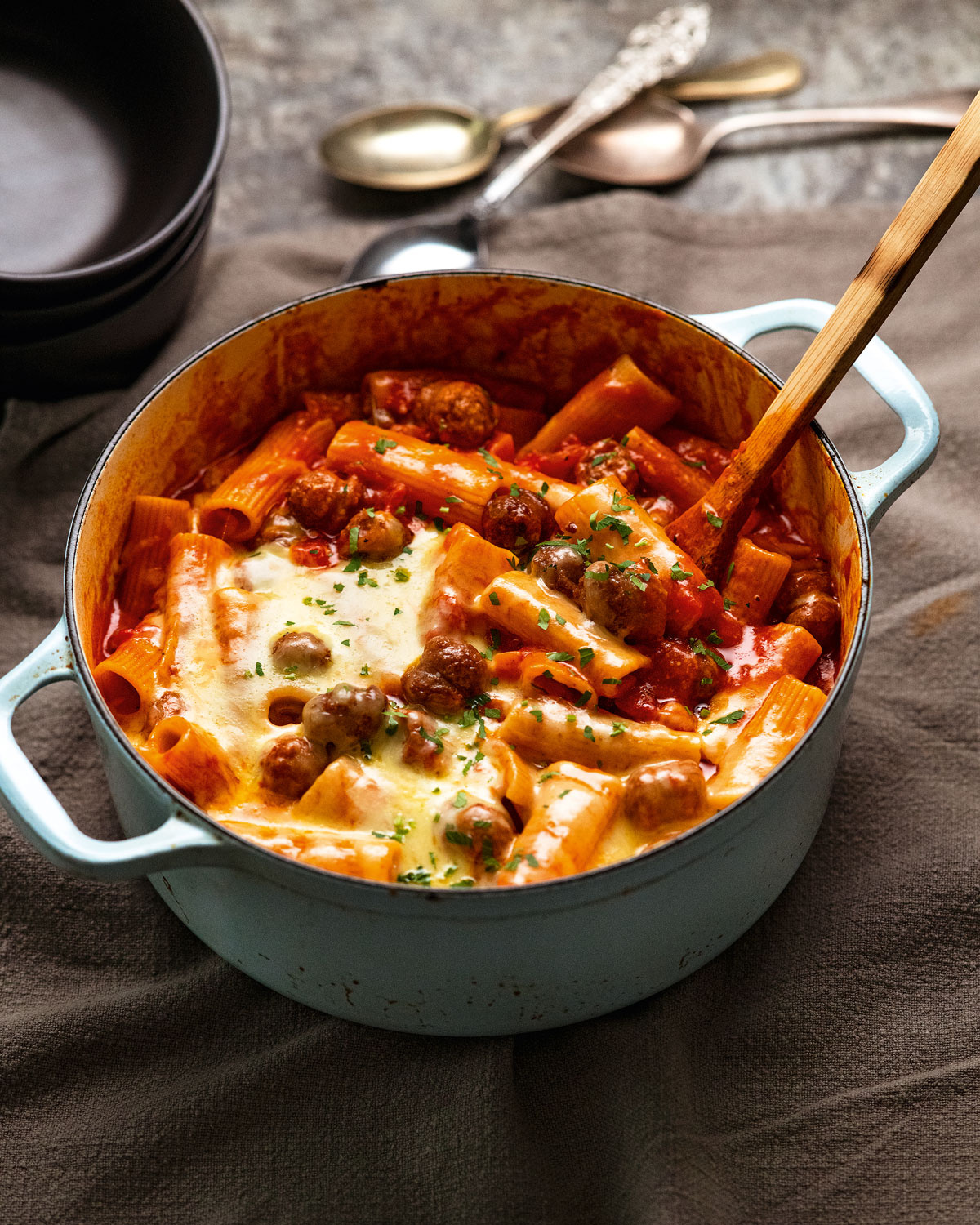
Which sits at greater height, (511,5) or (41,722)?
(511,5)

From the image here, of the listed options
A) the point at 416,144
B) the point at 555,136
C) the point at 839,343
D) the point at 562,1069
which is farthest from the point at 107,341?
the point at 562,1069

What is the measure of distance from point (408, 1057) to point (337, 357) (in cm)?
193

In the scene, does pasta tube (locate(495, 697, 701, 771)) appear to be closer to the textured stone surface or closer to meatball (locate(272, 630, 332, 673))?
meatball (locate(272, 630, 332, 673))

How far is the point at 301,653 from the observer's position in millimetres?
2918

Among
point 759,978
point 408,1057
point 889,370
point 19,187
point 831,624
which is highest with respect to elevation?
point 889,370

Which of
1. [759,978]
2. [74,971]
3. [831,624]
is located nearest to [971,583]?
[831,624]

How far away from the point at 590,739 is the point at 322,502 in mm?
977

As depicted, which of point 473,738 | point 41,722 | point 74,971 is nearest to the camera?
point 473,738

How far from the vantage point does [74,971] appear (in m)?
3.08

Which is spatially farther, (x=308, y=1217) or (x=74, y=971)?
(x=74, y=971)

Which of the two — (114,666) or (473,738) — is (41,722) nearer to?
(114,666)

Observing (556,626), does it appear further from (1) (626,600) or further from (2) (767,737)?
(2) (767,737)

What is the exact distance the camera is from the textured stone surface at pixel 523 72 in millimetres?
4914

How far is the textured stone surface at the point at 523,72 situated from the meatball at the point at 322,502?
195cm
